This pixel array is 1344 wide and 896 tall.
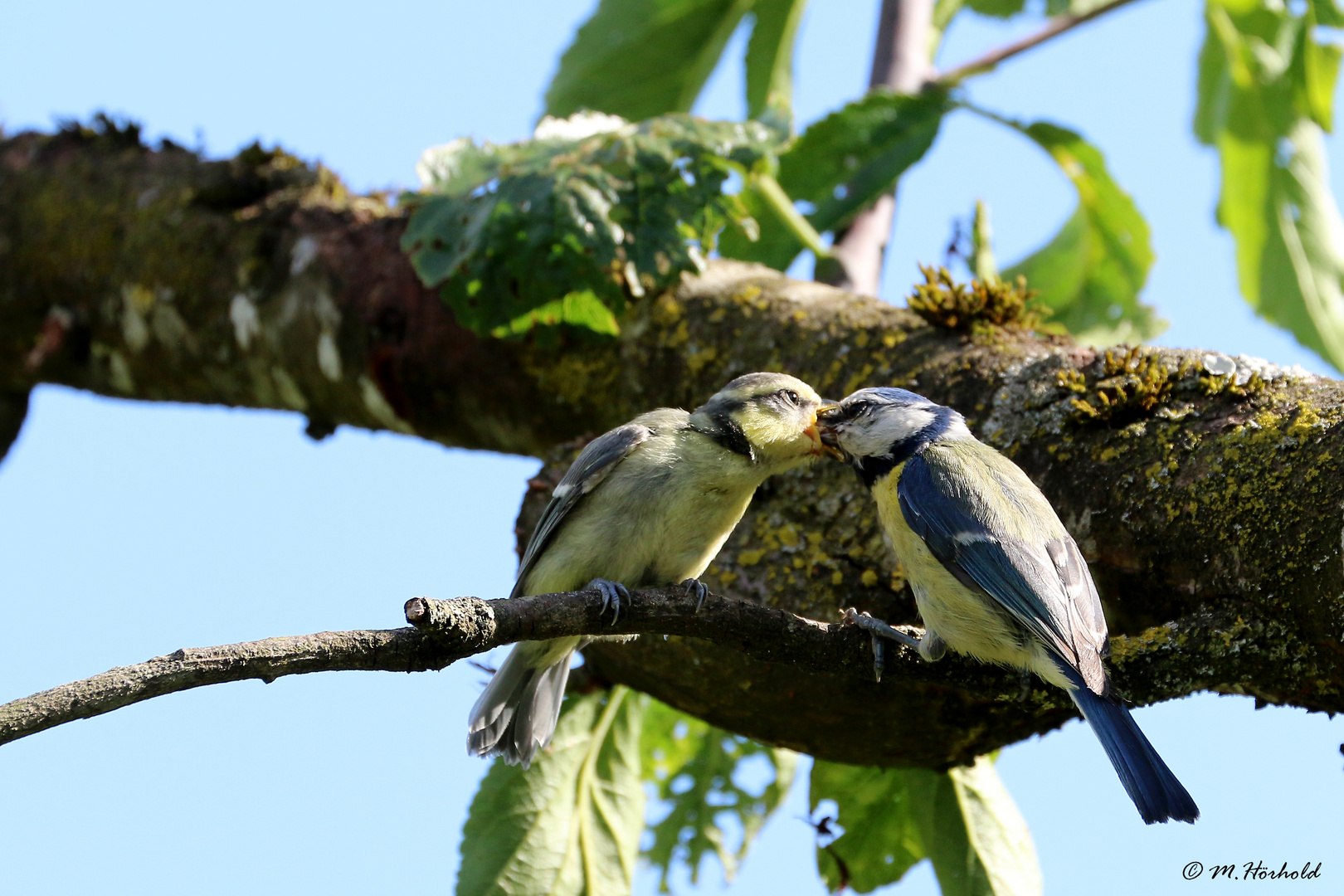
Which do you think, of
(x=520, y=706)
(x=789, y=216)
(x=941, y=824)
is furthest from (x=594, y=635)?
(x=789, y=216)

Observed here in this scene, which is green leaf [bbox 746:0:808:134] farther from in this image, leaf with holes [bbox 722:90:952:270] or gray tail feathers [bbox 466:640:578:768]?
gray tail feathers [bbox 466:640:578:768]

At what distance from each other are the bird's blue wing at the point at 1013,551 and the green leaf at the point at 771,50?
3829mm

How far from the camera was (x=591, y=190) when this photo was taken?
4152 millimetres

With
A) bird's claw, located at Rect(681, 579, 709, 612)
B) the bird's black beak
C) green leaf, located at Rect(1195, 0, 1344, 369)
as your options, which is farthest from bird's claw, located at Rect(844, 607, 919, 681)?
green leaf, located at Rect(1195, 0, 1344, 369)

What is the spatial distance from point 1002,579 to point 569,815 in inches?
84.4

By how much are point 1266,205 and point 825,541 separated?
139 inches

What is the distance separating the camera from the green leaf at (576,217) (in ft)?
13.7

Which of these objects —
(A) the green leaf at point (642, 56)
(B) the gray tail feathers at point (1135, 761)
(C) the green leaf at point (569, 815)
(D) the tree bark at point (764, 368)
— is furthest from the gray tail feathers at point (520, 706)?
(A) the green leaf at point (642, 56)

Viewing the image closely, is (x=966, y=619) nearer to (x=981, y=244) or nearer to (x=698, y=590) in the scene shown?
(x=698, y=590)

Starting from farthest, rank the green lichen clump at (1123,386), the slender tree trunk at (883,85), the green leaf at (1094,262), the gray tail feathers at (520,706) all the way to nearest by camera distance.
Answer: the green leaf at (1094,262) → the slender tree trunk at (883,85) → the gray tail feathers at (520,706) → the green lichen clump at (1123,386)

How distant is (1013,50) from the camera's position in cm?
594

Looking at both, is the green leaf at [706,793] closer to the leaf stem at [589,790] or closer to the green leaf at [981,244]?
the leaf stem at [589,790]

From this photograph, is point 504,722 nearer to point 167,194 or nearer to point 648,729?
point 648,729

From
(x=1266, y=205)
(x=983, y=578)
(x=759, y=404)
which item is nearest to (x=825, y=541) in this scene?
(x=759, y=404)
